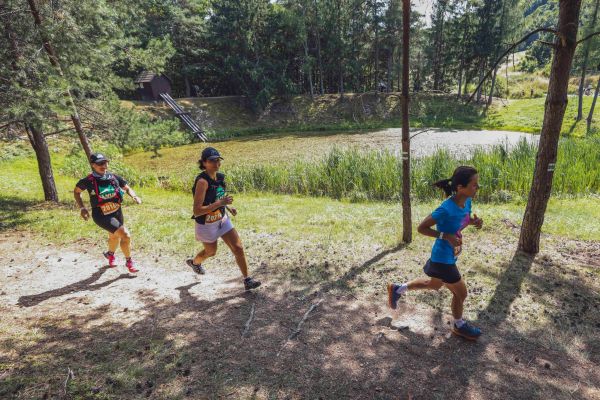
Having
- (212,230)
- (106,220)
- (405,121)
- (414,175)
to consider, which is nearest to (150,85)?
(414,175)

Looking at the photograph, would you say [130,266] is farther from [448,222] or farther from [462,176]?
[462,176]

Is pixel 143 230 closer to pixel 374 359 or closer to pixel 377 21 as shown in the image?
pixel 374 359

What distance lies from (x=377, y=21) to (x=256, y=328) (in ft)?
137

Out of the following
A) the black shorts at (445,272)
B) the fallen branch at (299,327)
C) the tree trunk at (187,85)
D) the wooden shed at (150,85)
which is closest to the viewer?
the black shorts at (445,272)

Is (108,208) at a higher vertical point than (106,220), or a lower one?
higher

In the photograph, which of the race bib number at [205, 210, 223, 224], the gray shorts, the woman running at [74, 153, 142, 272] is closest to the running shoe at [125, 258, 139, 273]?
the woman running at [74, 153, 142, 272]

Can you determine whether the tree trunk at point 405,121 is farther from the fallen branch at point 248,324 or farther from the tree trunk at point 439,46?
the tree trunk at point 439,46

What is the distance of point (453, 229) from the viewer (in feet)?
12.7

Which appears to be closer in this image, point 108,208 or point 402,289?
point 402,289

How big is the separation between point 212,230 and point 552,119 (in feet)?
18.6

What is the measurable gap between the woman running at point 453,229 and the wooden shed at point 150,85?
36124 mm

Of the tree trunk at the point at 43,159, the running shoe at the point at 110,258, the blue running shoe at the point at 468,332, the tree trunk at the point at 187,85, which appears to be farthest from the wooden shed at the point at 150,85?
the blue running shoe at the point at 468,332

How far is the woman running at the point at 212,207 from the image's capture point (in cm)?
476

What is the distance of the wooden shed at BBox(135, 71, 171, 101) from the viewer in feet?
112
